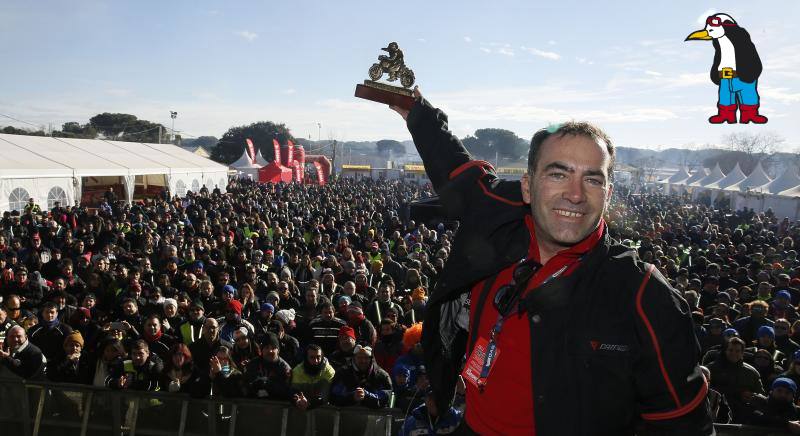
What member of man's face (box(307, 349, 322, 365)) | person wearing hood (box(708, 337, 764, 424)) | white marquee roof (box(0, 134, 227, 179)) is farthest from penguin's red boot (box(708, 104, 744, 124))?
white marquee roof (box(0, 134, 227, 179))

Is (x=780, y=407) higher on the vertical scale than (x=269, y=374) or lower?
higher

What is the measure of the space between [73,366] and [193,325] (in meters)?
1.42

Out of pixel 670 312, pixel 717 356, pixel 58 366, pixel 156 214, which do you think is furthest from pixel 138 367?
pixel 156 214

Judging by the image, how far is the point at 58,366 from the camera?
605 centimetres

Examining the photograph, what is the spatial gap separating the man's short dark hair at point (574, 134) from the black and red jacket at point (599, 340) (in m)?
0.19

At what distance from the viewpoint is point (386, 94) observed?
7.31 ft

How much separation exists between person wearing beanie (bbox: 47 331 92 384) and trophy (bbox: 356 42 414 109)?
5.42 meters

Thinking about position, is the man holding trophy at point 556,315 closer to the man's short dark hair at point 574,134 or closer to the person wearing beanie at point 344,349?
the man's short dark hair at point 574,134

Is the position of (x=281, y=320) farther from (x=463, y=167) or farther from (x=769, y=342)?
(x=769, y=342)

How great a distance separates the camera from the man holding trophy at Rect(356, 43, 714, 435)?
55.7 inches

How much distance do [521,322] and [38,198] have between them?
22162 mm

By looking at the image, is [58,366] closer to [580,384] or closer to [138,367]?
[138,367]

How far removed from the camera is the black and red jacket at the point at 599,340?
140 cm

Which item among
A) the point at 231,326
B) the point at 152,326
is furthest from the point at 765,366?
the point at 152,326
